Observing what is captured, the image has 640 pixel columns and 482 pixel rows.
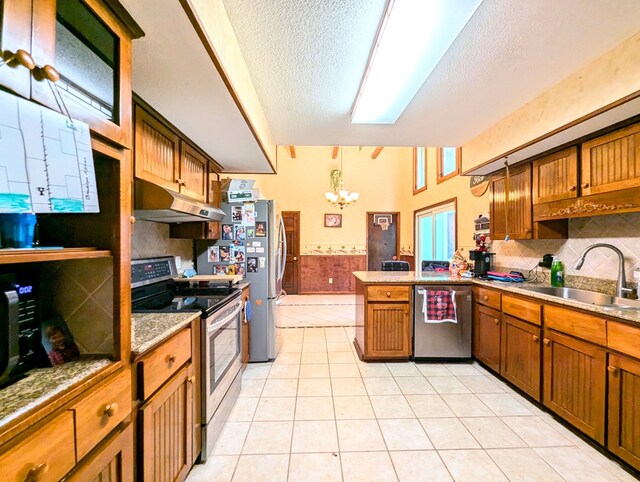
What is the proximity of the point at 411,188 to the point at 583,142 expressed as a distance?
413 cm

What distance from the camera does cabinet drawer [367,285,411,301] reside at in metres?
2.74

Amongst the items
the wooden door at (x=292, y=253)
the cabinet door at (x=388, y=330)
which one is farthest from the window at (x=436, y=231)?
the wooden door at (x=292, y=253)

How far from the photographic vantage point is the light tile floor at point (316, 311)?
417 centimetres

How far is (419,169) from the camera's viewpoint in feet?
18.4

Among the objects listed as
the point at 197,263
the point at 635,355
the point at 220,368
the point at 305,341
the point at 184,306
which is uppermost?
the point at 197,263

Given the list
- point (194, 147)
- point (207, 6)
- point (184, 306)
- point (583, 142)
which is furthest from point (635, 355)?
point (194, 147)

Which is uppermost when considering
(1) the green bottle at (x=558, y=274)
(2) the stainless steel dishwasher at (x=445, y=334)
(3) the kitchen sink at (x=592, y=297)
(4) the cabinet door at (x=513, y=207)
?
(4) the cabinet door at (x=513, y=207)

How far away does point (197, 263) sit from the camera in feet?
8.82

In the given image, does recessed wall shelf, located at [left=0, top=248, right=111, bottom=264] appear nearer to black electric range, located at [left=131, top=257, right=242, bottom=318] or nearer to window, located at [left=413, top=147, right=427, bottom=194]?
black electric range, located at [left=131, top=257, right=242, bottom=318]

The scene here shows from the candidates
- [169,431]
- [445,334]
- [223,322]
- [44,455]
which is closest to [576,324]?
[445,334]

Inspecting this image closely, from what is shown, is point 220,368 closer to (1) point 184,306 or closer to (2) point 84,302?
(1) point 184,306

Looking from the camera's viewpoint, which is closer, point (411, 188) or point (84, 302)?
point (84, 302)

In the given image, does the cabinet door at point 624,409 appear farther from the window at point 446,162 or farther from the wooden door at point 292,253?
the wooden door at point 292,253

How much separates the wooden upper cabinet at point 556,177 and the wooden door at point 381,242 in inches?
168
